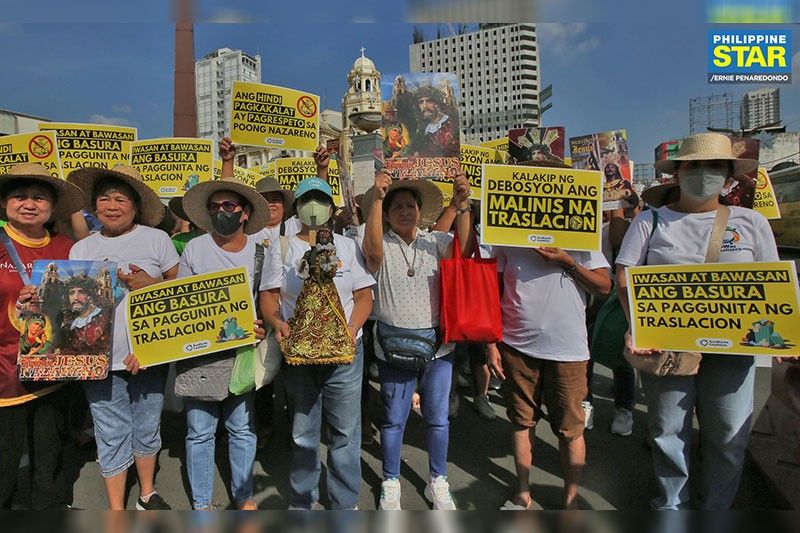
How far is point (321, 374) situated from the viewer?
2.77 m

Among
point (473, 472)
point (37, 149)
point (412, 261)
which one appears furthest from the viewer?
point (37, 149)

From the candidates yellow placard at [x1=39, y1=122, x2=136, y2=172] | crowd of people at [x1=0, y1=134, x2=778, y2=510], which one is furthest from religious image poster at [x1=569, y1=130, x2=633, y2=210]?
yellow placard at [x1=39, y1=122, x2=136, y2=172]

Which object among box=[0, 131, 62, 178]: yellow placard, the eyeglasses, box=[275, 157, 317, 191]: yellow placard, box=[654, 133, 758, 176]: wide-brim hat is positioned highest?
box=[275, 157, 317, 191]: yellow placard

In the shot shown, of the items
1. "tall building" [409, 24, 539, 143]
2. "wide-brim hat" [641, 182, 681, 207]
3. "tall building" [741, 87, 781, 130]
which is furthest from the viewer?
"tall building" [409, 24, 539, 143]

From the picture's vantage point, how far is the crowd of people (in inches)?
101

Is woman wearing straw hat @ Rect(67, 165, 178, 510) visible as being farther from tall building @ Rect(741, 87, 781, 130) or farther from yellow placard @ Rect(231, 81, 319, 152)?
tall building @ Rect(741, 87, 781, 130)

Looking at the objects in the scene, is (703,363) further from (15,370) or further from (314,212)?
(15,370)

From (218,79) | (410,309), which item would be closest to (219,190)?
(410,309)

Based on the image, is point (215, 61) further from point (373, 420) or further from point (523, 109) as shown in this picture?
point (373, 420)

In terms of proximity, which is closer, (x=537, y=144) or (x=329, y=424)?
(x=329, y=424)

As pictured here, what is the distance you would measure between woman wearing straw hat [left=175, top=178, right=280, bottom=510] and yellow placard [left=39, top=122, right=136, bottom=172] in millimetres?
2211

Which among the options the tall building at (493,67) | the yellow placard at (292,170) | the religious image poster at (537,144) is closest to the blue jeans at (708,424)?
the religious image poster at (537,144)

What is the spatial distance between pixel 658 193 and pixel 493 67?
117m

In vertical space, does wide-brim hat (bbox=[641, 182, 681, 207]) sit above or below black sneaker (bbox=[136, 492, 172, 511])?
above
